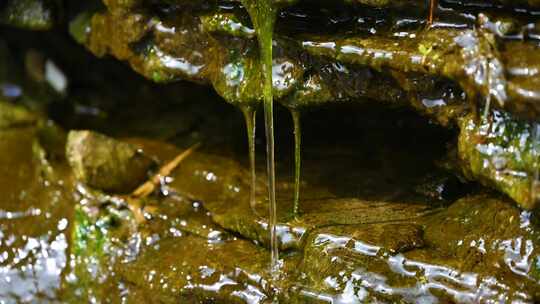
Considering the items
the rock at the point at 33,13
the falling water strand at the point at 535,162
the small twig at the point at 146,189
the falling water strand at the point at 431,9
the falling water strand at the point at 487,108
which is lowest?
the small twig at the point at 146,189

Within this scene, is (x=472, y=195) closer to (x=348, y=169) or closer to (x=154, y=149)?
(x=348, y=169)

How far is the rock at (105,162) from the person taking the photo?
5.20 metres

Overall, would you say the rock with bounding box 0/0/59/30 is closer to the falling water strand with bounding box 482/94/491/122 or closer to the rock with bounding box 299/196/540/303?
the rock with bounding box 299/196/540/303

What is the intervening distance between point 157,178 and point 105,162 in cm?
43

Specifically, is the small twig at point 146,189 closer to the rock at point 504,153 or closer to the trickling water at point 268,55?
the trickling water at point 268,55

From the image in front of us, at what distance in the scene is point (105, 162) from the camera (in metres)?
5.20

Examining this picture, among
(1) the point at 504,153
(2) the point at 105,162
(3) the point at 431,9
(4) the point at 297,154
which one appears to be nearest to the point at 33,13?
(2) the point at 105,162

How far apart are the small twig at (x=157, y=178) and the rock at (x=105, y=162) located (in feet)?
0.20

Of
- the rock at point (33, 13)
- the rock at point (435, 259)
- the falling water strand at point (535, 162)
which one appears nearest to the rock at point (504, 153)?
the falling water strand at point (535, 162)

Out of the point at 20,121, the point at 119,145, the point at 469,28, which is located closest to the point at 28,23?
the point at 20,121

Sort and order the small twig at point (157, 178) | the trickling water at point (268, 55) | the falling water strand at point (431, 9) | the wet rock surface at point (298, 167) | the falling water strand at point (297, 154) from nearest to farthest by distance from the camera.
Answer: the wet rock surface at point (298, 167), the falling water strand at point (431, 9), the trickling water at point (268, 55), the falling water strand at point (297, 154), the small twig at point (157, 178)

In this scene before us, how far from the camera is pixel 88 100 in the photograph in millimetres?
6660

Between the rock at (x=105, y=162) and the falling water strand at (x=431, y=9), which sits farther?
the rock at (x=105, y=162)

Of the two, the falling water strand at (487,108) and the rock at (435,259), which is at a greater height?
the falling water strand at (487,108)
